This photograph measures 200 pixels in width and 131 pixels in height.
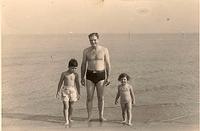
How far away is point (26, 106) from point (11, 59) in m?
0.26

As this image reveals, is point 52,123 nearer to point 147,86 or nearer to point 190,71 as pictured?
point 147,86

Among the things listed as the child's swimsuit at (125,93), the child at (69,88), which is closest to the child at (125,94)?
the child's swimsuit at (125,93)

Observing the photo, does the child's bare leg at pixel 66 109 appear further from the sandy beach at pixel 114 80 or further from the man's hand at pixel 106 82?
the man's hand at pixel 106 82

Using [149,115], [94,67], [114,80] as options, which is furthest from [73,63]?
[149,115]

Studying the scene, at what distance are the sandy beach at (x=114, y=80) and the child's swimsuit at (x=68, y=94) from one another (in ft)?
0.12

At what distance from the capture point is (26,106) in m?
2.48

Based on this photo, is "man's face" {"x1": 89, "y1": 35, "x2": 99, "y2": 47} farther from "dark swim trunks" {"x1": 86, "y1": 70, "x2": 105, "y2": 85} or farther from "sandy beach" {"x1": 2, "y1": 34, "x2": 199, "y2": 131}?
"dark swim trunks" {"x1": 86, "y1": 70, "x2": 105, "y2": 85}

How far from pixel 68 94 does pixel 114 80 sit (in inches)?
9.8

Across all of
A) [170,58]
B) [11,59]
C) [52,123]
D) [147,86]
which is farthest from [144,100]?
[11,59]

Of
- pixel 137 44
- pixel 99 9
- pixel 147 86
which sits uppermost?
pixel 99 9

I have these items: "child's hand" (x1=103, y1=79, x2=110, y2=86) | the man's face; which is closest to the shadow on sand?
"child's hand" (x1=103, y1=79, x2=110, y2=86)

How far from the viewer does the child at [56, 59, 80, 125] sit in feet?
8.07

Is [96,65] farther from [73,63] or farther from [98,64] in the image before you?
[73,63]

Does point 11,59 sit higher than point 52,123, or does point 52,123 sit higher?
point 11,59
